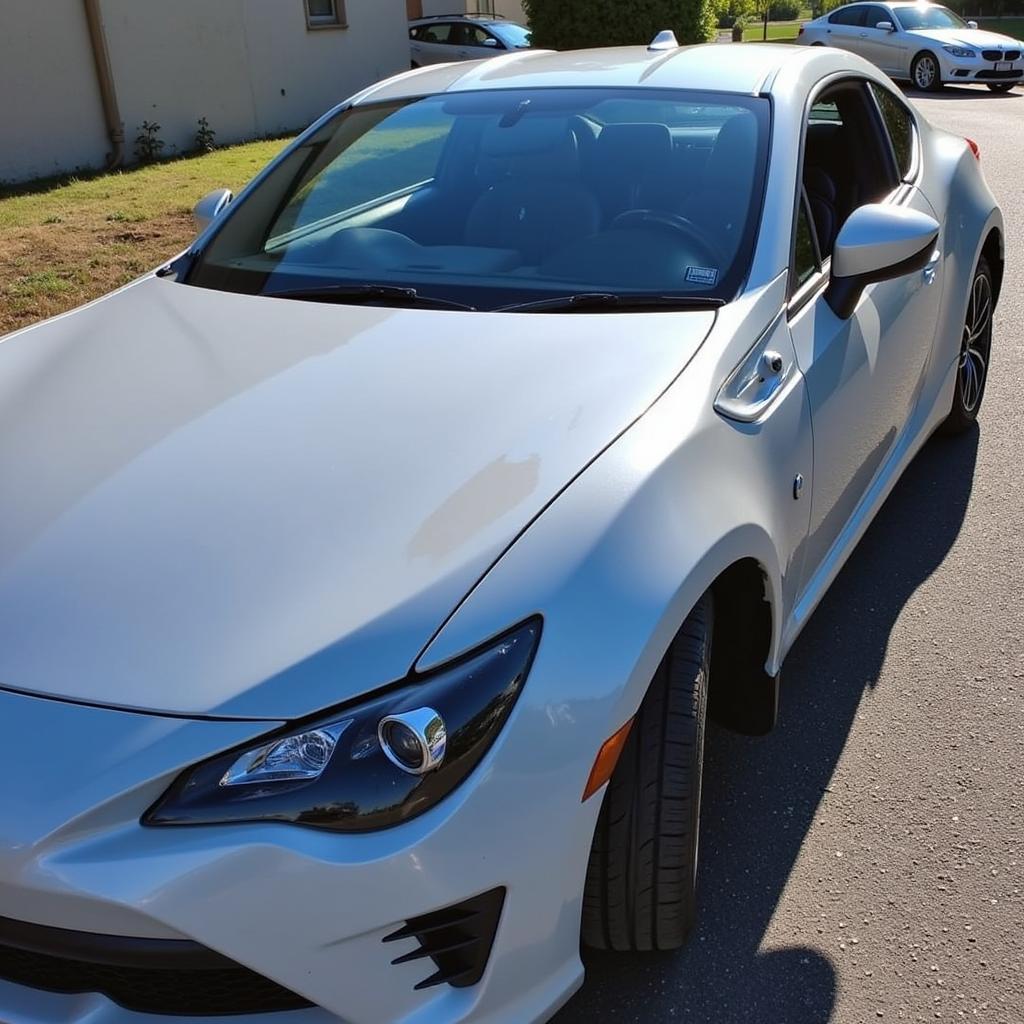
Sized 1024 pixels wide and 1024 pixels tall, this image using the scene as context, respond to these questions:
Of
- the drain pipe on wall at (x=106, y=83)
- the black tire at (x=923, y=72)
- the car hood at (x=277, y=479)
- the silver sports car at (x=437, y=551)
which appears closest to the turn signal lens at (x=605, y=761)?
the silver sports car at (x=437, y=551)

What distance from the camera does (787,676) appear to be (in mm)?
3033

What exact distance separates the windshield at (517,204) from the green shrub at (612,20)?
42.4 feet

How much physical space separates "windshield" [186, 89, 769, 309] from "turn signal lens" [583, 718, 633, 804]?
111 centimetres

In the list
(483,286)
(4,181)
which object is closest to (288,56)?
(4,181)

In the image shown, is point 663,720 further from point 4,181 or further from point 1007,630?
point 4,181

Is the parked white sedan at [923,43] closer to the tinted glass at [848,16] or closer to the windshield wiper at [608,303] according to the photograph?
the tinted glass at [848,16]

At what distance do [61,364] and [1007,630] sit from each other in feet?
8.50

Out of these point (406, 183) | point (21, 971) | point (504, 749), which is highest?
point (406, 183)

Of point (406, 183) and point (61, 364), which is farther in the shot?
point (406, 183)

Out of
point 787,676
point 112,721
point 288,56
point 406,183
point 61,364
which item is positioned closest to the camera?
point 112,721

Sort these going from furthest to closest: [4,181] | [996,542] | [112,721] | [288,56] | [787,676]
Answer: [288,56] < [4,181] < [996,542] < [787,676] < [112,721]

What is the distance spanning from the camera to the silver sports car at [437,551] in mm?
1489

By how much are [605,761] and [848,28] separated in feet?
69.2

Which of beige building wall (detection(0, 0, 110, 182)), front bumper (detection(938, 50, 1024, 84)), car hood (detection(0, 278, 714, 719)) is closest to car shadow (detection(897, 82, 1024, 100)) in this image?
front bumper (detection(938, 50, 1024, 84))
